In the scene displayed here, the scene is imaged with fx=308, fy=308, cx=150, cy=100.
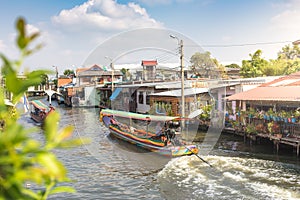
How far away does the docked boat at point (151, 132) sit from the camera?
45.2 ft

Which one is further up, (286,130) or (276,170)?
(286,130)

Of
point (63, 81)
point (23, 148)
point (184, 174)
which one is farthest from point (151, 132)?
point (63, 81)

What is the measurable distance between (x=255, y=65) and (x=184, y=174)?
28275mm

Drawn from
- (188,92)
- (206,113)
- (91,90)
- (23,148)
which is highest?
(23,148)

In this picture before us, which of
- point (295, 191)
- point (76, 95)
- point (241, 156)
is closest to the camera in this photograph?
point (295, 191)

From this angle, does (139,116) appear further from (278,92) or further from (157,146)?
(278,92)

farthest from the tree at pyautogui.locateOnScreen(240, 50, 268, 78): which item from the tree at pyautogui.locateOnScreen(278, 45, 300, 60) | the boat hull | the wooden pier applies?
the boat hull

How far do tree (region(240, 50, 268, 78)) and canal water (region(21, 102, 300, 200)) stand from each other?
21.3 m

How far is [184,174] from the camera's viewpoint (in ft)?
37.5

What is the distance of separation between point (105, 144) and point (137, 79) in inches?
595

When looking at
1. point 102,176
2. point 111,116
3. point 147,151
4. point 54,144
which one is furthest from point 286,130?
point 54,144

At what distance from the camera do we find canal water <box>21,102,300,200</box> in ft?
31.7

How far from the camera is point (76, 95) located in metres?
43.2

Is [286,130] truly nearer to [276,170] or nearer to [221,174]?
[276,170]
